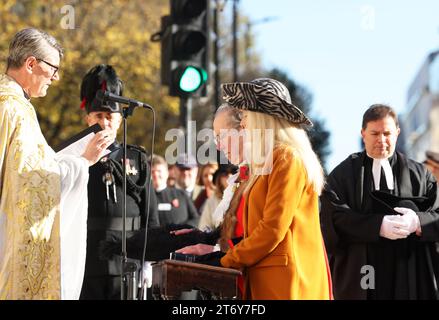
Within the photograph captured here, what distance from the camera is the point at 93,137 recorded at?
18.9ft

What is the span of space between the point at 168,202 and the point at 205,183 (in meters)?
1.19

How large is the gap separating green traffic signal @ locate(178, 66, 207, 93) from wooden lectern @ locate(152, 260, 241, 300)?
4932 mm

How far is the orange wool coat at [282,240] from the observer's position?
5008mm

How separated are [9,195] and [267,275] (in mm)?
1560

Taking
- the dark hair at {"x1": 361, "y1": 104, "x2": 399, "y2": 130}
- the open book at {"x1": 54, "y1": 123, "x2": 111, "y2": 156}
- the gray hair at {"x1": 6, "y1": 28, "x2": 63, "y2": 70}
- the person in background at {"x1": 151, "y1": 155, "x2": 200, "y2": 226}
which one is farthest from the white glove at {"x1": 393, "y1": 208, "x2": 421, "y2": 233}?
the person in background at {"x1": 151, "y1": 155, "x2": 200, "y2": 226}

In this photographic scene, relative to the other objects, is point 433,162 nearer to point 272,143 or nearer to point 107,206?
point 107,206

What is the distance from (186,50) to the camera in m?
9.84

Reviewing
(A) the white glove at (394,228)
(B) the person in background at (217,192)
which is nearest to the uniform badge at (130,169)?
(A) the white glove at (394,228)

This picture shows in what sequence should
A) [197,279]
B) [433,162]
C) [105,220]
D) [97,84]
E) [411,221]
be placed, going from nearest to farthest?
1. [197,279]
2. [411,221]
3. [105,220]
4. [97,84]
5. [433,162]

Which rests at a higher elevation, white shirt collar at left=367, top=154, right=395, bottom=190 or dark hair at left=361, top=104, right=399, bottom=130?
dark hair at left=361, top=104, right=399, bottom=130

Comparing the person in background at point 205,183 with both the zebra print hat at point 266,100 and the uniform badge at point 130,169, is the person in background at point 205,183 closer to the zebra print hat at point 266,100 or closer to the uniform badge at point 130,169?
the uniform badge at point 130,169

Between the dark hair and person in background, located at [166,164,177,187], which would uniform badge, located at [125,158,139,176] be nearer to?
the dark hair

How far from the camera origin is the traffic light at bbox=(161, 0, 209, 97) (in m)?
9.81

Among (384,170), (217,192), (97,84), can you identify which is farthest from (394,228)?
(217,192)
